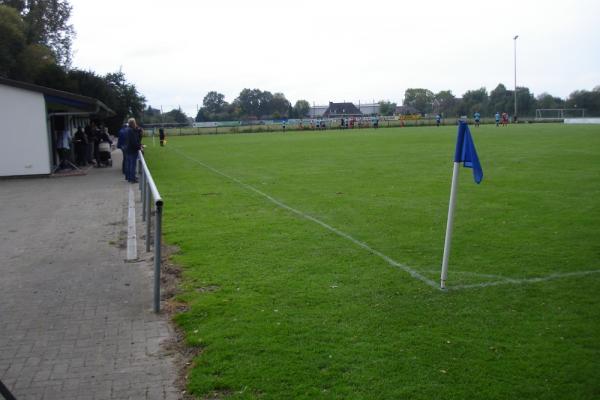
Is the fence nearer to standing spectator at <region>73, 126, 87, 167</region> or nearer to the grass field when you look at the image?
standing spectator at <region>73, 126, 87, 167</region>

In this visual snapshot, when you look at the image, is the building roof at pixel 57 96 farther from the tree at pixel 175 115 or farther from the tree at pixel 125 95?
the tree at pixel 175 115

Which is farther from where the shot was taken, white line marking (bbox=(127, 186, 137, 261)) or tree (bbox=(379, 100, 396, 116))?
tree (bbox=(379, 100, 396, 116))

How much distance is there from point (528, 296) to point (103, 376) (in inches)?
169

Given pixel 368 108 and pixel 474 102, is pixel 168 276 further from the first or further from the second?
pixel 368 108

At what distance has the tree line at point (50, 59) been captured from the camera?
38.3m

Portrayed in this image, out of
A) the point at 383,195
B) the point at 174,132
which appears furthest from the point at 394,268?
the point at 174,132

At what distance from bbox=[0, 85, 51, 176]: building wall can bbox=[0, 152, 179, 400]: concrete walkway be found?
30.2 feet

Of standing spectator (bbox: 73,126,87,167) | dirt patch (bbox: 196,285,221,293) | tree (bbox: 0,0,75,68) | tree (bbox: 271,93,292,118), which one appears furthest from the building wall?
tree (bbox: 271,93,292,118)

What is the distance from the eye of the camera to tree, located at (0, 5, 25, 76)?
45500 mm

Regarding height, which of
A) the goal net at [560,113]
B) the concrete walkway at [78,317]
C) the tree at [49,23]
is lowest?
the concrete walkway at [78,317]

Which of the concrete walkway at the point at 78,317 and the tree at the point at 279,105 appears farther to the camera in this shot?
the tree at the point at 279,105

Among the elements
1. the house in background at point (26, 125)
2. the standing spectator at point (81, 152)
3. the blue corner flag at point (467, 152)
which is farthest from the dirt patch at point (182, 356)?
the standing spectator at point (81, 152)

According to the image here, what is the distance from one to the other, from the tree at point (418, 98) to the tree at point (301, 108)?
77.0 feet

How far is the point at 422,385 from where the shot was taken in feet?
13.5
